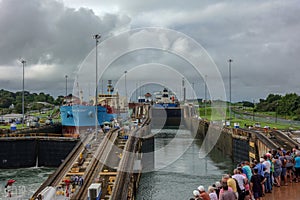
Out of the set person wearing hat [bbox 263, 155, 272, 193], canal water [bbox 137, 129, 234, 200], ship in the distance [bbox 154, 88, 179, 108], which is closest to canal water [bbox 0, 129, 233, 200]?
canal water [bbox 137, 129, 234, 200]

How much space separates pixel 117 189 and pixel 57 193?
3035mm

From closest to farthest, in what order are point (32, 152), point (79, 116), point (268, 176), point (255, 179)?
point (255, 179), point (268, 176), point (32, 152), point (79, 116)

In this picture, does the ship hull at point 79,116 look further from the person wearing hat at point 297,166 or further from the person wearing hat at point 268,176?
the person wearing hat at point 268,176

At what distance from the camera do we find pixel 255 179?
11250mm

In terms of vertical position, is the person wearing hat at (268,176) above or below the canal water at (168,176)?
above

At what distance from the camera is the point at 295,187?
13.5 meters

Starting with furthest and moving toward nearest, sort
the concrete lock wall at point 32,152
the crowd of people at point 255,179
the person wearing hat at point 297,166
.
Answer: the concrete lock wall at point 32,152
the person wearing hat at point 297,166
the crowd of people at point 255,179

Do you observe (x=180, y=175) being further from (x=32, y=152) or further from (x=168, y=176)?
(x=32, y=152)

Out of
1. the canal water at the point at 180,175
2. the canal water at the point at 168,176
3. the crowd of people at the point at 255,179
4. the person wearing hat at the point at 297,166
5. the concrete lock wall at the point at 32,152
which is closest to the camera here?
the crowd of people at the point at 255,179

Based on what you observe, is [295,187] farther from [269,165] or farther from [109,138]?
[109,138]

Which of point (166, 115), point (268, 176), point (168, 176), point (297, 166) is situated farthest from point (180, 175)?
point (166, 115)

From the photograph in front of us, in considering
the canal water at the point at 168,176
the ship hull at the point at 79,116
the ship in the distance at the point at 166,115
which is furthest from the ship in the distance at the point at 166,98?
the canal water at the point at 168,176

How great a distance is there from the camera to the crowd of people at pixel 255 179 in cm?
882

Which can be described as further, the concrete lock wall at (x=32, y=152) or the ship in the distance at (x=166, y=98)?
the ship in the distance at (x=166, y=98)
